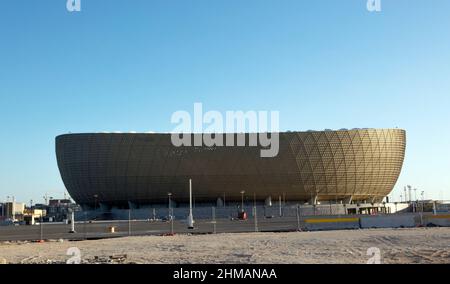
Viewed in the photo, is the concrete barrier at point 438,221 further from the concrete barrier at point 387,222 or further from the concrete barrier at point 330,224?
the concrete barrier at point 330,224

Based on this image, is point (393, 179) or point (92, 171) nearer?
point (92, 171)

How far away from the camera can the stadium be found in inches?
5433

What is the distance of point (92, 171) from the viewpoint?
472ft

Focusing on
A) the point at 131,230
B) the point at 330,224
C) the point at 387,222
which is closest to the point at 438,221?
the point at 387,222

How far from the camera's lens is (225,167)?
454ft

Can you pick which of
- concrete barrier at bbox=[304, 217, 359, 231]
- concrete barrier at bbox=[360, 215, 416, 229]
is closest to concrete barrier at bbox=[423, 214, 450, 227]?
concrete barrier at bbox=[360, 215, 416, 229]

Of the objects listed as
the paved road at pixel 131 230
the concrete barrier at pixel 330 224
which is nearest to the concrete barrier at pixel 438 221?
the concrete barrier at pixel 330 224

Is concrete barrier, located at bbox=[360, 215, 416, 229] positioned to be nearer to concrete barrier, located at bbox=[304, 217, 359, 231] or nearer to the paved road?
concrete barrier, located at bbox=[304, 217, 359, 231]

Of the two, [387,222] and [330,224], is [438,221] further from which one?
[330,224]
